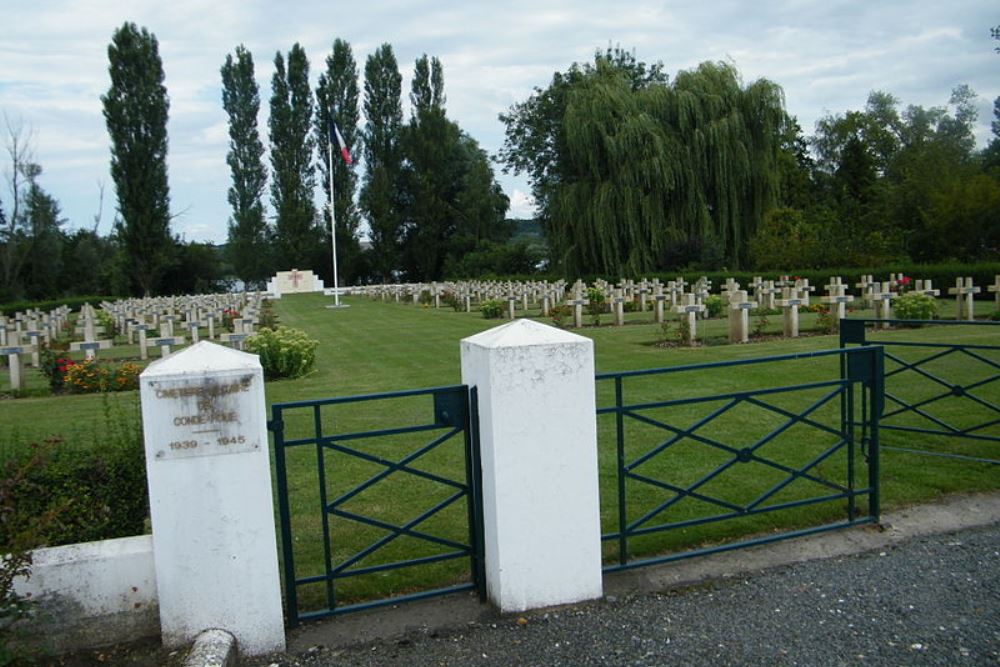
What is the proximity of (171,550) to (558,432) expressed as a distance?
1.73 m

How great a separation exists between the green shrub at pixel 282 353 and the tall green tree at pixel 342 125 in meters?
38.0

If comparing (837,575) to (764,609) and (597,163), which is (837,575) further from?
(597,163)

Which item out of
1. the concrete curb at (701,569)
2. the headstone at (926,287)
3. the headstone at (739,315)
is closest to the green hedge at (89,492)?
the concrete curb at (701,569)

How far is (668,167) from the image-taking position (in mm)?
27844

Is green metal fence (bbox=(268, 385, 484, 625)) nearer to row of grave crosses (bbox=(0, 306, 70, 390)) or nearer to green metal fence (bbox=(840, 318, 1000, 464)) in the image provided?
green metal fence (bbox=(840, 318, 1000, 464))

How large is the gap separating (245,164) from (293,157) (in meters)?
3.77

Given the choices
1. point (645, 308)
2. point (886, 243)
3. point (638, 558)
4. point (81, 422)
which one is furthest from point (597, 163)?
point (638, 558)

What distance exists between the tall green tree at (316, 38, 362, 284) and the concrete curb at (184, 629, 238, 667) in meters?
47.6

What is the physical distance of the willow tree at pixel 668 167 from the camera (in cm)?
2811

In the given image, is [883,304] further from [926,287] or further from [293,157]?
[293,157]

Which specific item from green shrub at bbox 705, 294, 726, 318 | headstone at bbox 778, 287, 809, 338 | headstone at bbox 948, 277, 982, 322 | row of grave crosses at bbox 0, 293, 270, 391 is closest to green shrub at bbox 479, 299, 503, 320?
green shrub at bbox 705, 294, 726, 318

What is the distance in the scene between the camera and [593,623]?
369 centimetres

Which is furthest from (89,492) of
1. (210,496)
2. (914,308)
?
(914,308)

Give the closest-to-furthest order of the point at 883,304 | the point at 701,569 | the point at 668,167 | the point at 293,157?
1. the point at 701,569
2. the point at 883,304
3. the point at 668,167
4. the point at 293,157
